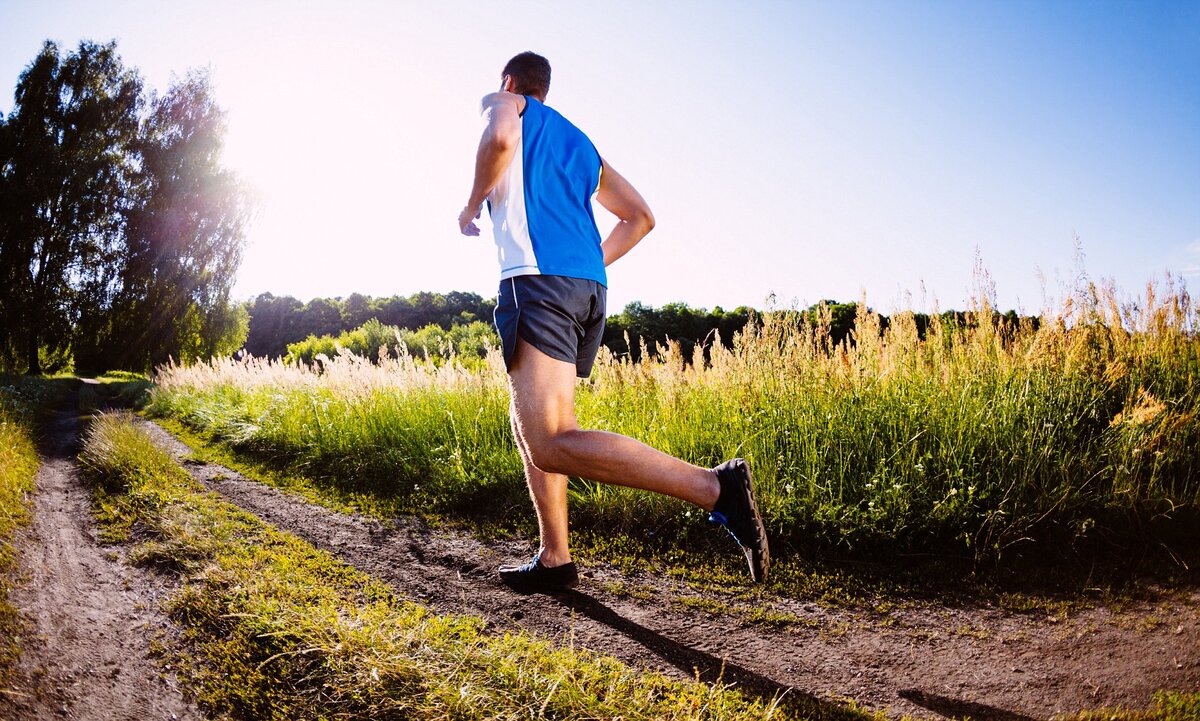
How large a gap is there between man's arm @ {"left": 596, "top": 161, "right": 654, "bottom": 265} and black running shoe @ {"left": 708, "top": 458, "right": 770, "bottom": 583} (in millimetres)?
1132

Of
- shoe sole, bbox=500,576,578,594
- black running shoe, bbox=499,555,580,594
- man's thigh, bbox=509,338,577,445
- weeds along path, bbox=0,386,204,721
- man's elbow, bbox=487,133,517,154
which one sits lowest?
weeds along path, bbox=0,386,204,721

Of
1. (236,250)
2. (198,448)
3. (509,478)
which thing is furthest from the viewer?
(236,250)

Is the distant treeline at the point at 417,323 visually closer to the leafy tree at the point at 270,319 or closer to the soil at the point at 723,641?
the leafy tree at the point at 270,319

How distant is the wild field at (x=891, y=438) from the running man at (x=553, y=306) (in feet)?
3.88

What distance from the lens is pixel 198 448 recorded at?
7410 millimetres

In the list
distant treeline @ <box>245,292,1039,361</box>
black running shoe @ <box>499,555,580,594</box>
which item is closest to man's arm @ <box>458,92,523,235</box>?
black running shoe @ <box>499,555,580,594</box>

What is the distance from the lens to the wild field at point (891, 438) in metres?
3.14

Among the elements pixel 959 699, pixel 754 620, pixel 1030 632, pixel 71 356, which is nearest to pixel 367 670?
pixel 754 620

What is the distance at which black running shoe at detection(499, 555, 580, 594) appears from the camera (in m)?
2.77

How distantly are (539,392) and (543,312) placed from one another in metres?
0.30

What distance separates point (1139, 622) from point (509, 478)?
3408 millimetres

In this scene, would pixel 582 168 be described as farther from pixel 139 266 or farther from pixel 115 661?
pixel 139 266

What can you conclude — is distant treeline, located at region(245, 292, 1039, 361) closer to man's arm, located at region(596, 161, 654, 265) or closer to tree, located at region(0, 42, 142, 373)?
tree, located at region(0, 42, 142, 373)

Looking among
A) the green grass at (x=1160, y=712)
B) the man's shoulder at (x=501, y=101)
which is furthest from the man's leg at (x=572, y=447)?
the green grass at (x=1160, y=712)
